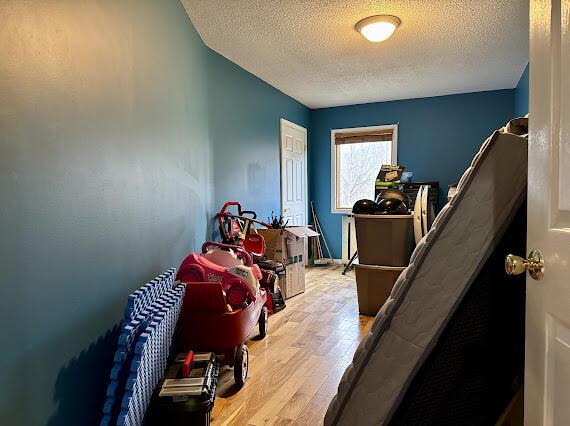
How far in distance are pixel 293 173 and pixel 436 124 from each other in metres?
2.20

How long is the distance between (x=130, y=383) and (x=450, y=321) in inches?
42.0

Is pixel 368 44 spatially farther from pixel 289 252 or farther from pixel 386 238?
pixel 289 252

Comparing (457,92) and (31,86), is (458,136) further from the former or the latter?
(31,86)

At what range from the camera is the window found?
19.0 feet

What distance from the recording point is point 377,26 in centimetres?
300

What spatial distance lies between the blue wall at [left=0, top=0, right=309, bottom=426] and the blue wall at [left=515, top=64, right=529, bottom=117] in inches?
148

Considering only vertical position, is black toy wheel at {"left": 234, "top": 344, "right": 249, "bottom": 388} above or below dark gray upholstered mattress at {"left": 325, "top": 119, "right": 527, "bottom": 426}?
below

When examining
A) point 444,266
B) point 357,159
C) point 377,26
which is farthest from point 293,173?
point 444,266

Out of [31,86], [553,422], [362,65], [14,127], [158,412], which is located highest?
[362,65]

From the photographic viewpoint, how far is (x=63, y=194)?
4.50 feet

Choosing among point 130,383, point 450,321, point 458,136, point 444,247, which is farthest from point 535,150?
point 458,136

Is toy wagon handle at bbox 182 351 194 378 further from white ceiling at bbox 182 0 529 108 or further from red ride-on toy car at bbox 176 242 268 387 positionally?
white ceiling at bbox 182 0 529 108

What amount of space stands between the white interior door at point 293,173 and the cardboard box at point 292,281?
1.07m

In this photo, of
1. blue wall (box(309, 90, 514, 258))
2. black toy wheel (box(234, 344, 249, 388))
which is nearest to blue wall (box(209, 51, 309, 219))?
blue wall (box(309, 90, 514, 258))
